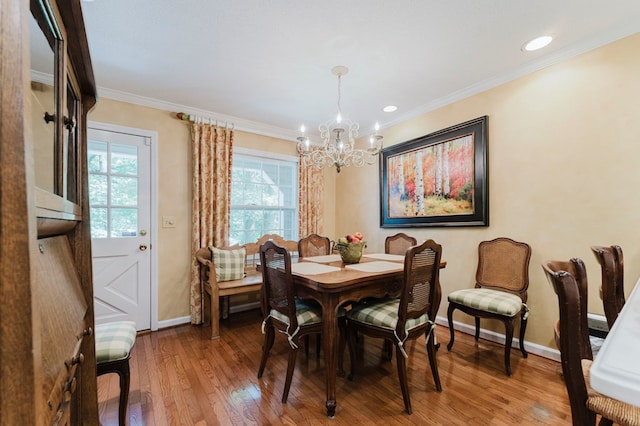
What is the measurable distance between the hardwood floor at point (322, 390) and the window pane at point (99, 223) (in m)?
1.23

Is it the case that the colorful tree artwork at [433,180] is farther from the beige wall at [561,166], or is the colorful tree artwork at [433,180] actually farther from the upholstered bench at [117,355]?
the upholstered bench at [117,355]

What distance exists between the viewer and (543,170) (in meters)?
2.45

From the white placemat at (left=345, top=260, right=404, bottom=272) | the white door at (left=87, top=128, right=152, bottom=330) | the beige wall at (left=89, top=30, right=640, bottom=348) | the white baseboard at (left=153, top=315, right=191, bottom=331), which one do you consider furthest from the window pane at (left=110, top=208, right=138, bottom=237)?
the white placemat at (left=345, top=260, right=404, bottom=272)

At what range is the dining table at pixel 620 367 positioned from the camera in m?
0.52

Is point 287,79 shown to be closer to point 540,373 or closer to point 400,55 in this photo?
point 400,55

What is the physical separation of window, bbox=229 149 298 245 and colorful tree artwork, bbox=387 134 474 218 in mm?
1531

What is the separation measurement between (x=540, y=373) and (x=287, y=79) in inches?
131

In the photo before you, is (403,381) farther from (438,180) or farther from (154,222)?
(154,222)

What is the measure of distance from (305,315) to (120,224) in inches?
93.8

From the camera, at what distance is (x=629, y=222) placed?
6.64 feet

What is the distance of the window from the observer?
3.87 m

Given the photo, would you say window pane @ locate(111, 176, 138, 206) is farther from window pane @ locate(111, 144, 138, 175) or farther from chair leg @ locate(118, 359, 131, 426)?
chair leg @ locate(118, 359, 131, 426)

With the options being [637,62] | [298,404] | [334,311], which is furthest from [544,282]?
[298,404]

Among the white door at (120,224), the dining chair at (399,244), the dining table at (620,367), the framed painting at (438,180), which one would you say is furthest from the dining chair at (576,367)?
the white door at (120,224)
